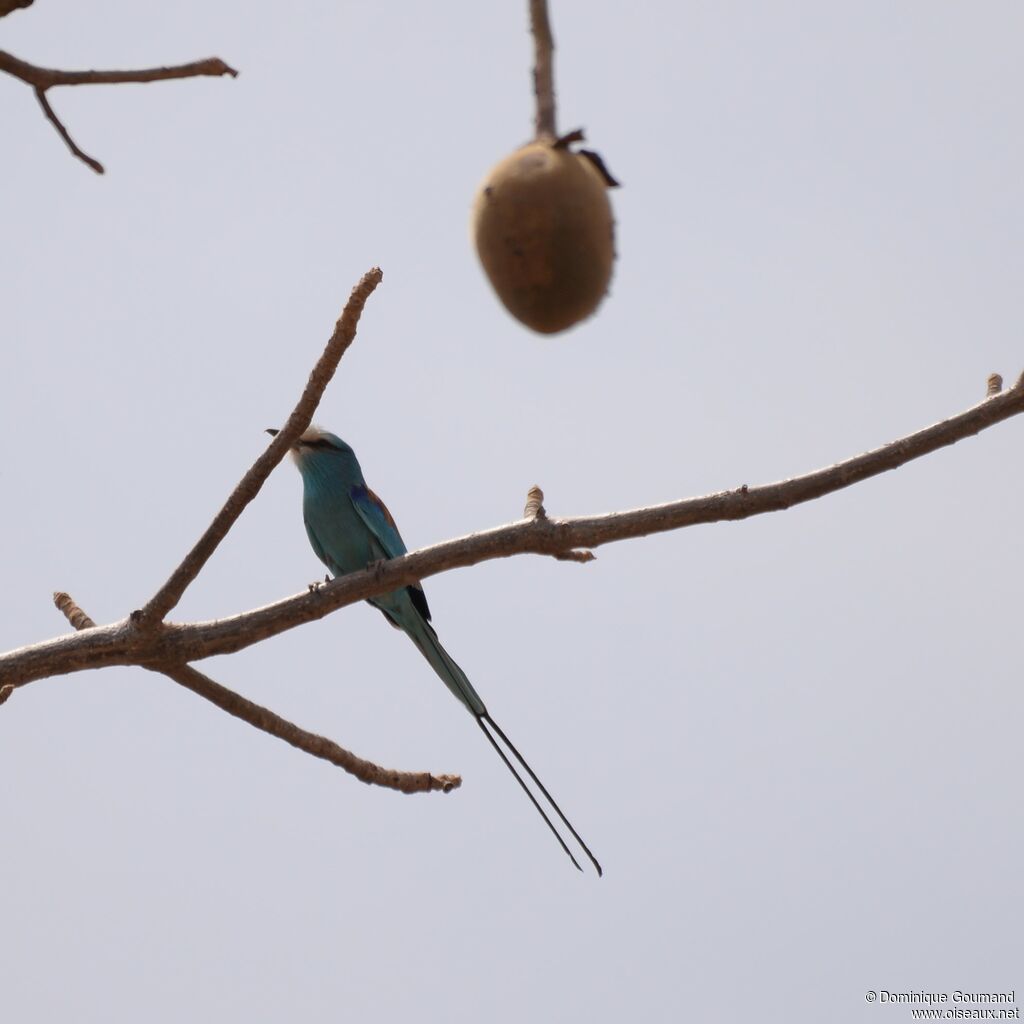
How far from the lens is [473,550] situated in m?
2.74

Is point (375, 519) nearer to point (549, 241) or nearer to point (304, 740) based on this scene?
point (304, 740)

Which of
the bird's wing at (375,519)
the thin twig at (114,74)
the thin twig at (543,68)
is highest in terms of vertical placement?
the bird's wing at (375,519)

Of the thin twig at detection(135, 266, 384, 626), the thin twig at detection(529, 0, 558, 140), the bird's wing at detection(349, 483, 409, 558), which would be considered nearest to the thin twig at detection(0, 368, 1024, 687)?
the thin twig at detection(135, 266, 384, 626)

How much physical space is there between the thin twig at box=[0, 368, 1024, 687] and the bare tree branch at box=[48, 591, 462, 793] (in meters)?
0.11

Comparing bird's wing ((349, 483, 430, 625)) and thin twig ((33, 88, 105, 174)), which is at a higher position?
bird's wing ((349, 483, 430, 625))

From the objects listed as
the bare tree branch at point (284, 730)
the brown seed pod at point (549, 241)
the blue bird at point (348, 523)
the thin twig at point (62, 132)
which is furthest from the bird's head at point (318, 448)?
the brown seed pod at point (549, 241)

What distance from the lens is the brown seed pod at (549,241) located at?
3.44 feet

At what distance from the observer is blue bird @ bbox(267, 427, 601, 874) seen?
4.21 m

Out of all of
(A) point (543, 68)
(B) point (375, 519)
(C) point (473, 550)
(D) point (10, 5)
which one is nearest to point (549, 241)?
(A) point (543, 68)

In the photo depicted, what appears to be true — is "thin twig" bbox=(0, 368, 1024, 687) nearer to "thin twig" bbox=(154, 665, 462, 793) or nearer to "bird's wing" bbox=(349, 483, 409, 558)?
"thin twig" bbox=(154, 665, 462, 793)

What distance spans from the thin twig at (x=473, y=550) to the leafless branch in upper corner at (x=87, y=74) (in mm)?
1168

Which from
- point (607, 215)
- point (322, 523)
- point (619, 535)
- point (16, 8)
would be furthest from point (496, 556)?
point (322, 523)

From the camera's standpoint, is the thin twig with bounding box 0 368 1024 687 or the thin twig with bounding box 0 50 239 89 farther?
the thin twig with bounding box 0 368 1024 687

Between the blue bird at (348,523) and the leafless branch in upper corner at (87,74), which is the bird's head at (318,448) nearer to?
the blue bird at (348,523)
